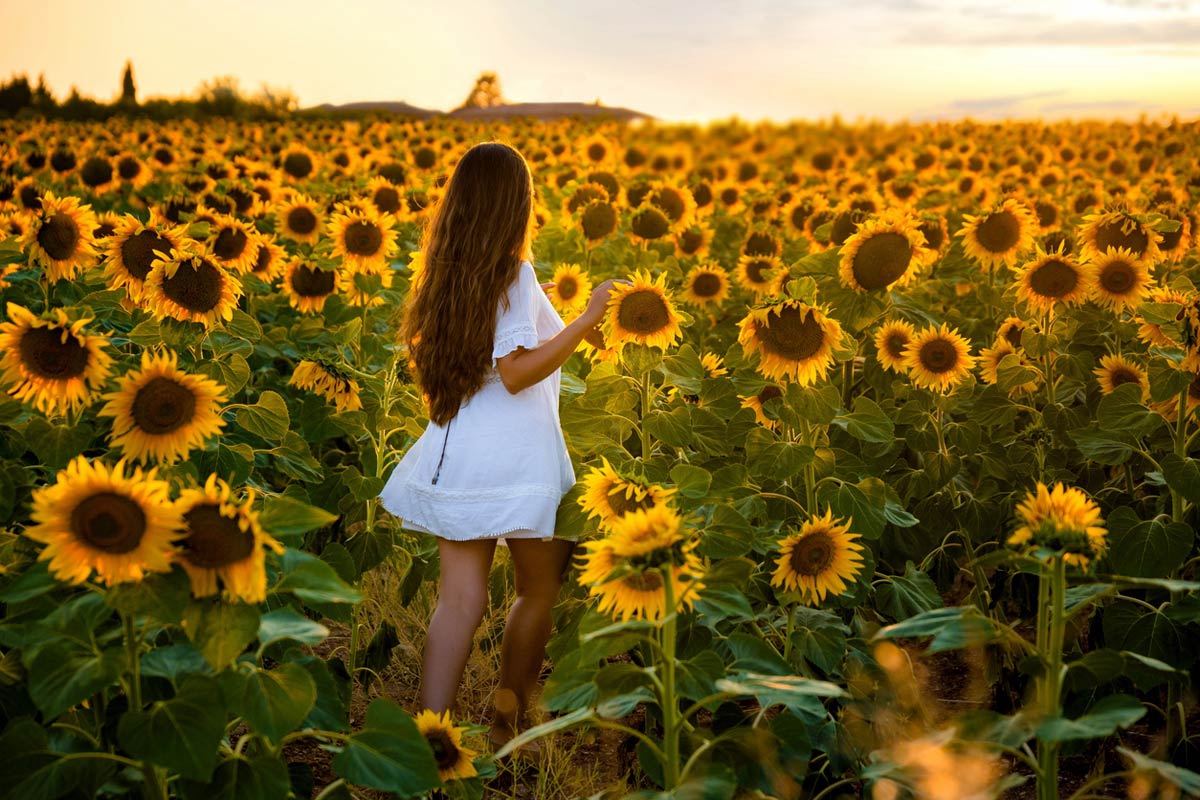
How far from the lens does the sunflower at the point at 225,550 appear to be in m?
2.21

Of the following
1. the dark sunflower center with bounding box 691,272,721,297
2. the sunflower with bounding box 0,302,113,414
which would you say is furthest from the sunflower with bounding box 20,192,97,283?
the dark sunflower center with bounding box 691,272,721,297

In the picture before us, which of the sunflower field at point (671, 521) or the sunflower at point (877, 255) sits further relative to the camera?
the sunflower at point (877, 255)

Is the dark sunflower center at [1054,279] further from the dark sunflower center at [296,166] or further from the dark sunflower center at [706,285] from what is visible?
the dark sunflower center at [296,166]

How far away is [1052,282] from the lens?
4.58 m

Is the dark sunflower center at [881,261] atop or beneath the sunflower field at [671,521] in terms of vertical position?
atop

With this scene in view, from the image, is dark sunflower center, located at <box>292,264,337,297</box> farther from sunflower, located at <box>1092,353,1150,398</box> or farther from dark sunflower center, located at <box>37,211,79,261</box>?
sunflower, located at <box>1092,353,1150,398</box>

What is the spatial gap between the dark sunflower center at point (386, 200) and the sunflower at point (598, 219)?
1497mm

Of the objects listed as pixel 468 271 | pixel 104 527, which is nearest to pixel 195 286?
pixel 468 271

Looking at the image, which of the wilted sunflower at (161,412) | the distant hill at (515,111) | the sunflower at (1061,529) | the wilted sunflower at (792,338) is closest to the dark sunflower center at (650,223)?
the wilted sunflower at (792,338)

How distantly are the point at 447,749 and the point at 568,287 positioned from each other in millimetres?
2289

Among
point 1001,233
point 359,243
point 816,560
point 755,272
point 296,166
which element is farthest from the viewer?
point 296,166

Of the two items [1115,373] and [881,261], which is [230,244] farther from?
[1115,373]

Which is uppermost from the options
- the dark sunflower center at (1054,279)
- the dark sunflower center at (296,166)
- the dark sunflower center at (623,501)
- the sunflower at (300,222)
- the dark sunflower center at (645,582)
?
the dark sunflower center at (296,166)

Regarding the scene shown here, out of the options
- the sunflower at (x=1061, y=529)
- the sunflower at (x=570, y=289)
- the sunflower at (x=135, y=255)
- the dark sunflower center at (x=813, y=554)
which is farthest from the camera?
the sunflower at (x=570, y=289)
